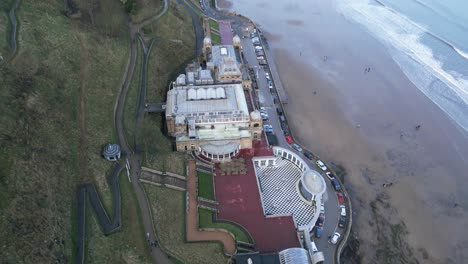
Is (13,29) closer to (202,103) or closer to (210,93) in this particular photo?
(202,103)

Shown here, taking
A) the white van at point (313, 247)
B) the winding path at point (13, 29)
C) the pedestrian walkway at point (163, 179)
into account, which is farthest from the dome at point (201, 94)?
the white van at point (313, 247)

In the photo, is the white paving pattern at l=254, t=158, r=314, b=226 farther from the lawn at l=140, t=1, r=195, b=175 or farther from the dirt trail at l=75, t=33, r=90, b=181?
the dirt trail at l=75, t=33, r=90, b=181

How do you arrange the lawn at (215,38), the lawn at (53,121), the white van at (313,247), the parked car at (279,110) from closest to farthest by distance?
the lawn at (53,121)
the white van at (313,247)
the parked car at (279,110)
the lawn at (215,38)

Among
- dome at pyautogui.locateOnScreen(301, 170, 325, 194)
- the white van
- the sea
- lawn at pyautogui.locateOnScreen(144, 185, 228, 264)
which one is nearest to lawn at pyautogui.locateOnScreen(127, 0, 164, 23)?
lawn at pyautogui.locateOnScreen(144, 185, 228, 264)

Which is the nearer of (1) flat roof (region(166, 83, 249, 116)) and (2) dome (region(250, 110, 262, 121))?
(2) dome (region(250, 110, 262, 121))

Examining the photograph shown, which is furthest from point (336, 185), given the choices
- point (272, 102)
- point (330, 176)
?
point (272, 102)

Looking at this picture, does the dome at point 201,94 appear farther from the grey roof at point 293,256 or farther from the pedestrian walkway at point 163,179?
the grey roof at point 293,256

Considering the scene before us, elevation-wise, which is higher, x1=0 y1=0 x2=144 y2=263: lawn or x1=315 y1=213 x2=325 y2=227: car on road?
x1=0 y1=0 x2=144 y2=263: lawn
